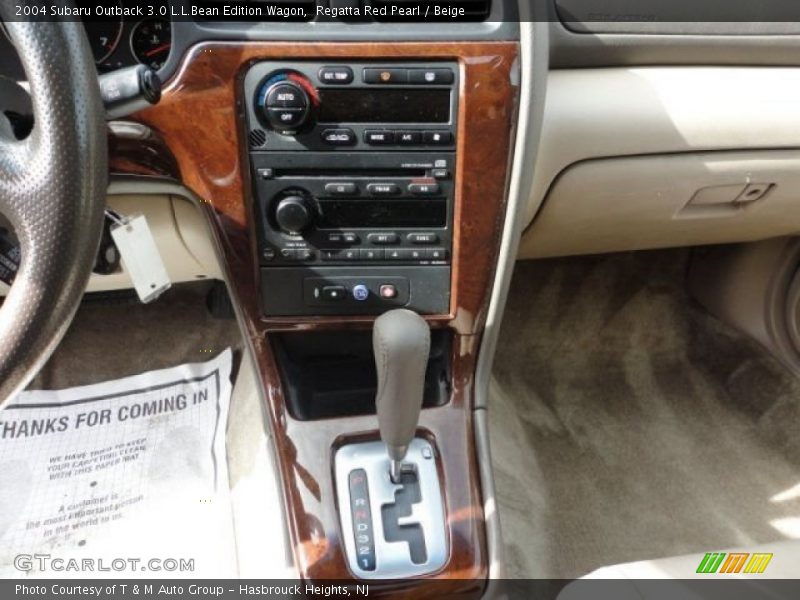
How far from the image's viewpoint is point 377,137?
Result: 82 centimetres

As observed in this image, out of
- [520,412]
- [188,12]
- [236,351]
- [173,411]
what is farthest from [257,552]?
[188,12]

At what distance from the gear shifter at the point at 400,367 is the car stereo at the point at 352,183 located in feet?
0.52

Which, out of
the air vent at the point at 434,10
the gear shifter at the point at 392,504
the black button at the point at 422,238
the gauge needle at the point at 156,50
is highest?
the air vent at the point at 434,10

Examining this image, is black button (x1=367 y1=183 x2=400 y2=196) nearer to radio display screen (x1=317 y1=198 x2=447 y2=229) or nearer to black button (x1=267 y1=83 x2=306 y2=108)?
radio display screen (x1=317 y1=198 x2=447 y2=229)

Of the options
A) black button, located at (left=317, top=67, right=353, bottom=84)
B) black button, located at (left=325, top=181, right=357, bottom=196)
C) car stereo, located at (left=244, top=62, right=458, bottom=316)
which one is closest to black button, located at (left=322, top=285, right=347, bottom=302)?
car stereo, located at (left=244, top=62, right=458, bottom=316)

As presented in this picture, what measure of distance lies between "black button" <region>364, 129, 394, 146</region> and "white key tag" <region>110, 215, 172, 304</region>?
0.26m

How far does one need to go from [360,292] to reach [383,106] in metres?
0.22

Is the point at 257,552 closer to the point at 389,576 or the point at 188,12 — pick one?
the point at 389,576

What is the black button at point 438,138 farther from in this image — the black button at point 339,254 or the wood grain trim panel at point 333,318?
the black button at point 339,254

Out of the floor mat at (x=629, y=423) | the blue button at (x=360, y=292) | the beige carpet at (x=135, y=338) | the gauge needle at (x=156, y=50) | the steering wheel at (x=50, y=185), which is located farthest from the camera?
the beige carpet at (x=135, y=338)

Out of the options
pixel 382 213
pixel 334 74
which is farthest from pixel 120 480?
pixel 334 74

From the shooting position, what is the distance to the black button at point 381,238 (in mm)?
882

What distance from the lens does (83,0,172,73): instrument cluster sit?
2.58ft

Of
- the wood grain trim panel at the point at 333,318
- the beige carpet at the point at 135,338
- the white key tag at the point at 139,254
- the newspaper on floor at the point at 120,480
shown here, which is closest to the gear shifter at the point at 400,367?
the wood grain trim panel at the point at 333,318
